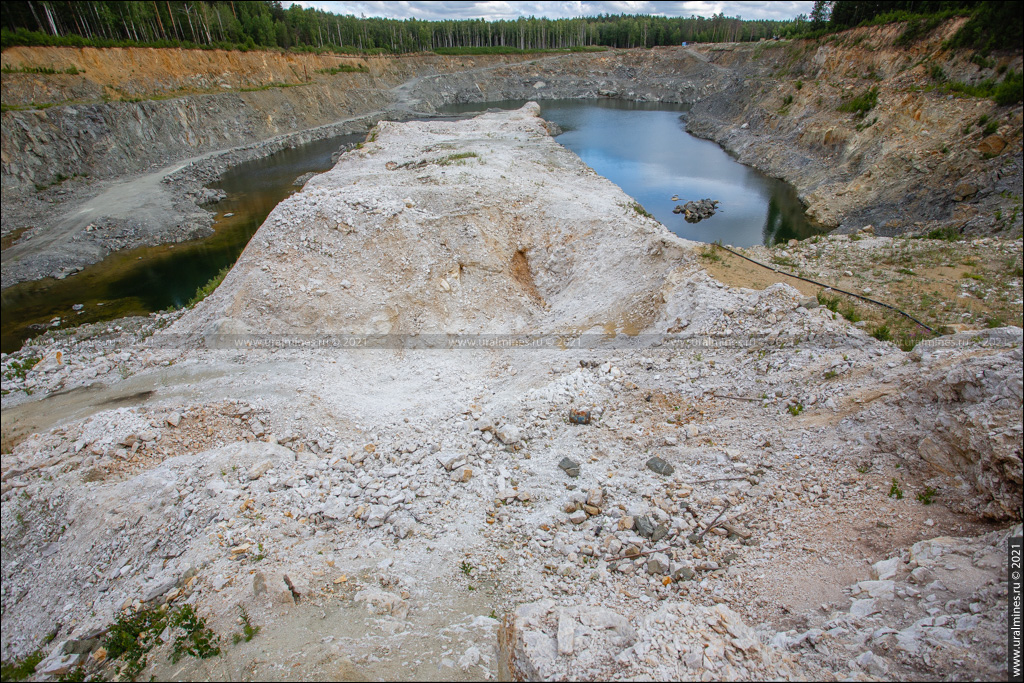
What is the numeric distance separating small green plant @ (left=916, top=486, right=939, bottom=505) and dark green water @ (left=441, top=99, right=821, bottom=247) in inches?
873

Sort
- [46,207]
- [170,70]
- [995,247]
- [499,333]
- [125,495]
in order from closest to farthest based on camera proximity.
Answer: [125,495], [995,247], [499,333], [46,207], [170,70]

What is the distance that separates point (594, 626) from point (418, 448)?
5444 millimetres

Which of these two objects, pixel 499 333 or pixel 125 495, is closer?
pixel 125 495

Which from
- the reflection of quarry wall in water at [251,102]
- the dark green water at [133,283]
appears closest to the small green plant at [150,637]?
the dark green water at [133,283]

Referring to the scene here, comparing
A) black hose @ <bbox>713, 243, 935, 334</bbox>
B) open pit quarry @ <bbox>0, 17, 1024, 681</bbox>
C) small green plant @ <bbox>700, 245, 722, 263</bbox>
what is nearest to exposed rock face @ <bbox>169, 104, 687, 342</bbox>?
open pit quarry @ <bbox>0, 17, 1024, 681</bbox>

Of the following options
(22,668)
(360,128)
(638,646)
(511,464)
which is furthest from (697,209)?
(360,128)

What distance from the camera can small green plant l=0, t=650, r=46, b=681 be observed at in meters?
6.22

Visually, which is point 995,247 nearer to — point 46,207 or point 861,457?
point 861,457

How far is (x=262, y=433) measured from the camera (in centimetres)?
1037

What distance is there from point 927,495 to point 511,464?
6.51 m

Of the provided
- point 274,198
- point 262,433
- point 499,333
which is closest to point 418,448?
point 262,433

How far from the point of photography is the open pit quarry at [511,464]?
220 inches

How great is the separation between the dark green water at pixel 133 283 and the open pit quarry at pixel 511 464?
2.81 m

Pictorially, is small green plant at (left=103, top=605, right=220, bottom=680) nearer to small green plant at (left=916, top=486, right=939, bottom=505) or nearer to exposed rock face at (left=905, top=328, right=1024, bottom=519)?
small green plant at (left=916, top=486, right=939, bottom=505)
